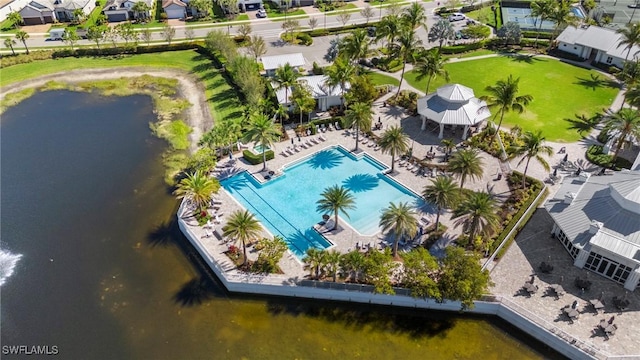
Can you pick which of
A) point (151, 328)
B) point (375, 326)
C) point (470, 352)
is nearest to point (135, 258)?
point (151, 328)

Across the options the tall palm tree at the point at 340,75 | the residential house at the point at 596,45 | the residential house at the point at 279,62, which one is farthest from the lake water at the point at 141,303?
the residential house at the point at 596,45

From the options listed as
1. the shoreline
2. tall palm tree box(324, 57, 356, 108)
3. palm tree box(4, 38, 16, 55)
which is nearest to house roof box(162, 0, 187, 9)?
the shoreline

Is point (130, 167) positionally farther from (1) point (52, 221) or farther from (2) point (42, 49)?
(2) point (42, 49)

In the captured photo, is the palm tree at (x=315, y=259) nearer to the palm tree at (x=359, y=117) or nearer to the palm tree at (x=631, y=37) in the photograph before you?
the palm tree at (x=359, y=117)

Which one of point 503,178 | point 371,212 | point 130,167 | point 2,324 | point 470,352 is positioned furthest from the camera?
point 130,167

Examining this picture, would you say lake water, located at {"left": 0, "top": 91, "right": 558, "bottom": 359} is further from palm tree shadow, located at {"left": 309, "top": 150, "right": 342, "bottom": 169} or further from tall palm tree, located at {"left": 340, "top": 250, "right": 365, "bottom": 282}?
palm tree shadow, located at {"left": 309, "top": 150, "right": 342, "bottom": 169}

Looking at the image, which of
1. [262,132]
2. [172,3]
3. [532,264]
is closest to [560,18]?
[532,264]
